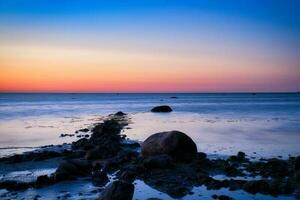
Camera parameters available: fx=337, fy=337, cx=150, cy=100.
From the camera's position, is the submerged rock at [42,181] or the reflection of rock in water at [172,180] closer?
the reflection of rock in water at [172,180]

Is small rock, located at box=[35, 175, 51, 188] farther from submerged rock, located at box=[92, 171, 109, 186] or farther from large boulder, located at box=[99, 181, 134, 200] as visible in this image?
large boulder, located at box=[99, 181, 134, 200]

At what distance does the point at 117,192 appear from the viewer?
988cm

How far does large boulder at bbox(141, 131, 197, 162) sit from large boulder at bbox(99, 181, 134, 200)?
6.28 metres

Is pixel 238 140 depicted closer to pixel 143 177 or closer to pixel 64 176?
pixel 143 177

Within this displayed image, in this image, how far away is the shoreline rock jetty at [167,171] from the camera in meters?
11.4

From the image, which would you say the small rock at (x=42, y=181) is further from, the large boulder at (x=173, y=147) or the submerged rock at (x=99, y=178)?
the large boulder at (x=173, y=147)

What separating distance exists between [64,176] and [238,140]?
1419 centimetres

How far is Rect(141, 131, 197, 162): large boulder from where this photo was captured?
53.7ft

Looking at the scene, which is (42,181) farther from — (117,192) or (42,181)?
(117,192)

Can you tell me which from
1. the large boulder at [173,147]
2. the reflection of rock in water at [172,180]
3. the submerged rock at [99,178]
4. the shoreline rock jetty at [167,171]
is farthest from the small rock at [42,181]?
the large boulder at [173,147]

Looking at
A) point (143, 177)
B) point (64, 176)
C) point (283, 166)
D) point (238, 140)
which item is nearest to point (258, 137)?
point (238, 140)

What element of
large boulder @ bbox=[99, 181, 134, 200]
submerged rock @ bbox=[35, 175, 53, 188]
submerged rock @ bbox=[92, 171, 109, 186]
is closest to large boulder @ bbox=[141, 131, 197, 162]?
submerged rock @ bbox=[92, 171, 109, 186]

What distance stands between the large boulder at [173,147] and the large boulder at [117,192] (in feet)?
20.6

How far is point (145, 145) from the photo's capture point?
56.9 ft
